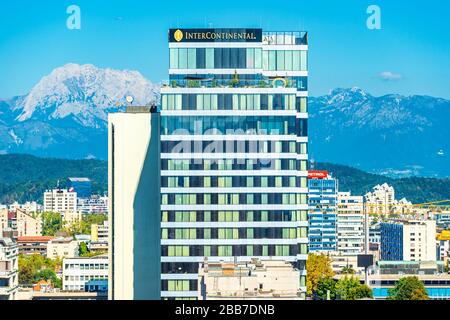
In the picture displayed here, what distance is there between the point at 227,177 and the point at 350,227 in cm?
3324

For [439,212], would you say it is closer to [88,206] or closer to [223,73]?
[88,206]

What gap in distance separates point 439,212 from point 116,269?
37.5 meters

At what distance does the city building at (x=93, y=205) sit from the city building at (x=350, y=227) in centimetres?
1280

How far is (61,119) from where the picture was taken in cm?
6706

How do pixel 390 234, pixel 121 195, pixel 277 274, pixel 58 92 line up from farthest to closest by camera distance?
pixel 58 92
pixel 390 234
pixel 121 195
pixel 277 274

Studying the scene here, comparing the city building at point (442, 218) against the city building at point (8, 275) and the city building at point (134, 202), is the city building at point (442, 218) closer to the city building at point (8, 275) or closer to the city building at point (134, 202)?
the city building at point (8, 275)

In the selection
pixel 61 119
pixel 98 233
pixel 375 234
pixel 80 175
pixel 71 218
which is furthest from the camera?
pixel 61 119

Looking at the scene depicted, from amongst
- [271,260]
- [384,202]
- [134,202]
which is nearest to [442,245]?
[384,202]

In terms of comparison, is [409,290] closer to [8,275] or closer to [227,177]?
[227,177]

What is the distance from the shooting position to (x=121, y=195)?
16125 mm

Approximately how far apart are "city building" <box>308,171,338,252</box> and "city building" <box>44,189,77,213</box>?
14432mm

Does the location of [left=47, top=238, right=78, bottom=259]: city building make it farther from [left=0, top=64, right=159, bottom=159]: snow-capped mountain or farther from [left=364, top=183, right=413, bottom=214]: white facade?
[left=364, top=183, right=413, bottom=214]: white facade

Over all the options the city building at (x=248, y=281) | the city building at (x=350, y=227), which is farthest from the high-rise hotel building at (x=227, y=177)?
the city building at (x=350, y=227)
